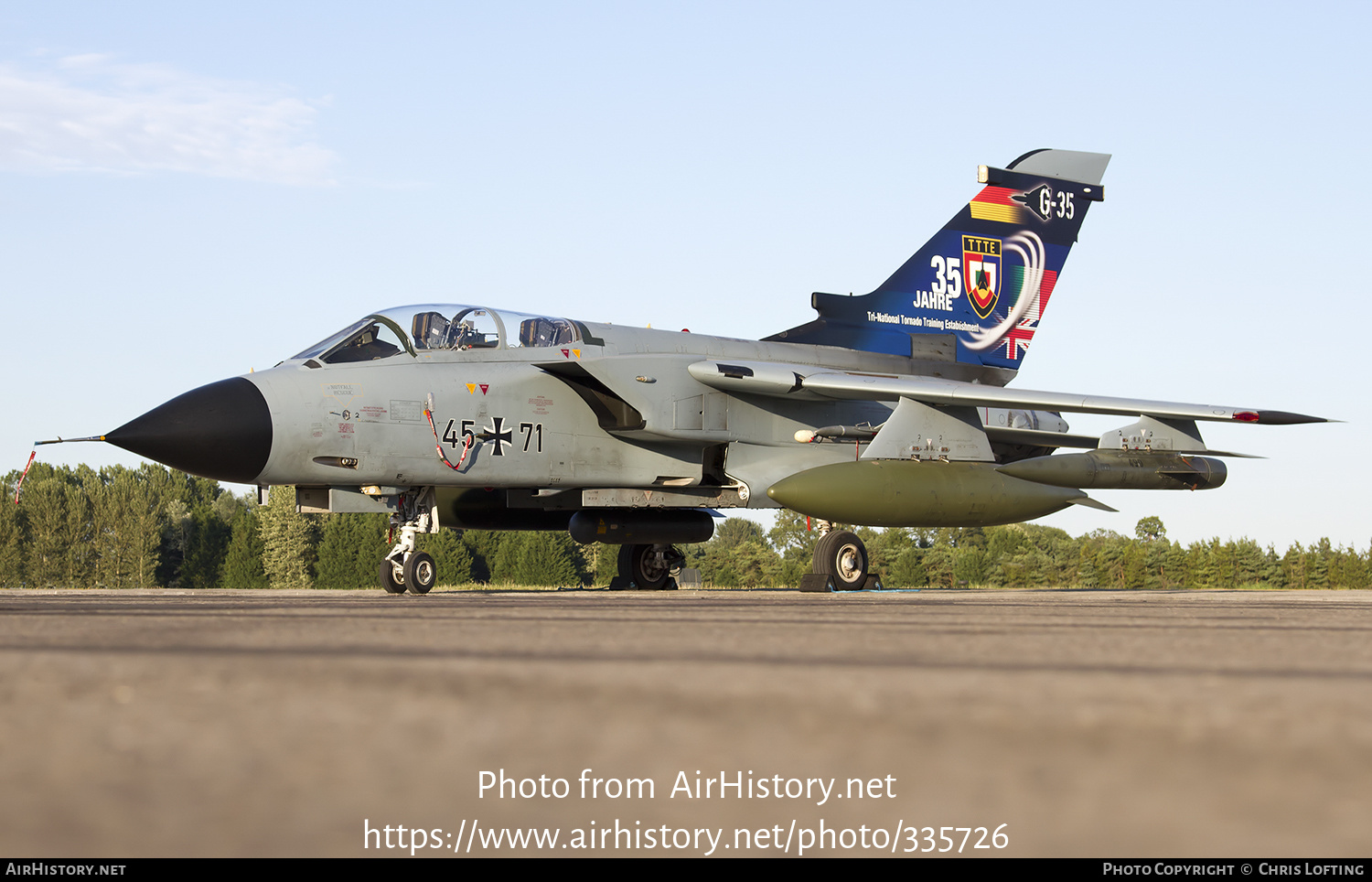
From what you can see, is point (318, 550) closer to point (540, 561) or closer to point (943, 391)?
point (540, 561)

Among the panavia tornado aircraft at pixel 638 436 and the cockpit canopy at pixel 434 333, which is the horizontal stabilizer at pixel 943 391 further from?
the cockpit canopy at pixel 434 333

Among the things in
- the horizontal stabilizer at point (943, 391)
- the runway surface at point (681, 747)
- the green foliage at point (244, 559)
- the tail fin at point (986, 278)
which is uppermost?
the tail fin at point (986, 278)

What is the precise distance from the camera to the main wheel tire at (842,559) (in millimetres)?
13188

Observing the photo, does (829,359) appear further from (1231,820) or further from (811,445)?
(1231,820)

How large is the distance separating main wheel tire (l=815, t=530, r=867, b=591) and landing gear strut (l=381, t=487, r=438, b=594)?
12.7ft

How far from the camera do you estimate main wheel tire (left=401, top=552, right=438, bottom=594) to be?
11.6 meters

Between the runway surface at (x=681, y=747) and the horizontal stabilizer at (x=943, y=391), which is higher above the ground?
the horizontal stabilizer at (x=943, y=391)

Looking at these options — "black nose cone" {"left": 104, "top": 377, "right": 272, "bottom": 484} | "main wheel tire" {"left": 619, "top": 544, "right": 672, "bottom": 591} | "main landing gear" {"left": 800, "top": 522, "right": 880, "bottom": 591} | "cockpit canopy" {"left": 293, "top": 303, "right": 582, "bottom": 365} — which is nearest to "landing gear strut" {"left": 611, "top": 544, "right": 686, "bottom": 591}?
"main wheel tire" {"left": 619, "top": 544, "right": 672, "bottom": 591}

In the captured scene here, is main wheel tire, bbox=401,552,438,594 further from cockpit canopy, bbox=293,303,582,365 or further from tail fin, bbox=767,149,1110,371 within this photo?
tail fin, bbox=767,149,1110,371

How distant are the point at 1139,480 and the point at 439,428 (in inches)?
268

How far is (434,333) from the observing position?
12.3m

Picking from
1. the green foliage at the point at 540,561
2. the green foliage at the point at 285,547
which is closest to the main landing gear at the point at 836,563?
the green foliage at the point at 540,561

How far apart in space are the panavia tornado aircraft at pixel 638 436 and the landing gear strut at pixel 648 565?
0.02m

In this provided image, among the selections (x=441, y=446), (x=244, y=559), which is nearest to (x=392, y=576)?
(x=441, y=446)
